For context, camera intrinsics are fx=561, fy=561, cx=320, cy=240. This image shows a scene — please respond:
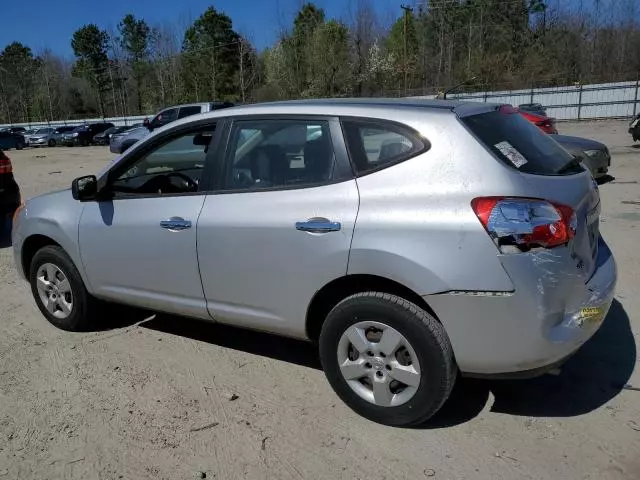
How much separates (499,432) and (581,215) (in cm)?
122

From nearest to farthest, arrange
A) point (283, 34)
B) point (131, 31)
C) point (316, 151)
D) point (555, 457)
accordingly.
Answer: point (555, 457) < point (316, 151) < point (283, 34) < point (131, 31)

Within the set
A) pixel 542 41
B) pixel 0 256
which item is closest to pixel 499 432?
pixel 0 256

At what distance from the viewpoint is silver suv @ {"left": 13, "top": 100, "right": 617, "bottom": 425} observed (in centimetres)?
263

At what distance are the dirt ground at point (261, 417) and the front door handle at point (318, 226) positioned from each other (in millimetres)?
1078

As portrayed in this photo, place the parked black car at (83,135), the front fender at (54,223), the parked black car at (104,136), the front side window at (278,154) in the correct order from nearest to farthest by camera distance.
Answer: the front side window at (278,154)
the front fender at (54,223)
the parked black car at (104,136)
the parked black car at (83,135)

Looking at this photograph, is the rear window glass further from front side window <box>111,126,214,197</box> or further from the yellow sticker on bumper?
front side window <box>111,126,214,197</box>

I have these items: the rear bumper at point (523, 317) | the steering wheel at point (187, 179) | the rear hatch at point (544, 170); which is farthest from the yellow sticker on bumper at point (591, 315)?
the steering wheel at point (187, 179)

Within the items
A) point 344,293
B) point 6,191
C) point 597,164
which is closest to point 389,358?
point 344,293

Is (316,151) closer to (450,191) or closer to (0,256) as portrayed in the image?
(450,191)

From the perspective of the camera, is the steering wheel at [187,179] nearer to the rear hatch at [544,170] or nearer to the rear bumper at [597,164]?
the rear hatch at [544,170]

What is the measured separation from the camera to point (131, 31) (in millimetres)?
69000

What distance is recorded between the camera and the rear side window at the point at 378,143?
2.90 meters

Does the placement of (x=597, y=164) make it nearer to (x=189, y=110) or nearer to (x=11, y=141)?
(x=189, y=110)

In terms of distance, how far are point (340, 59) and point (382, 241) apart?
50379 millimetres
